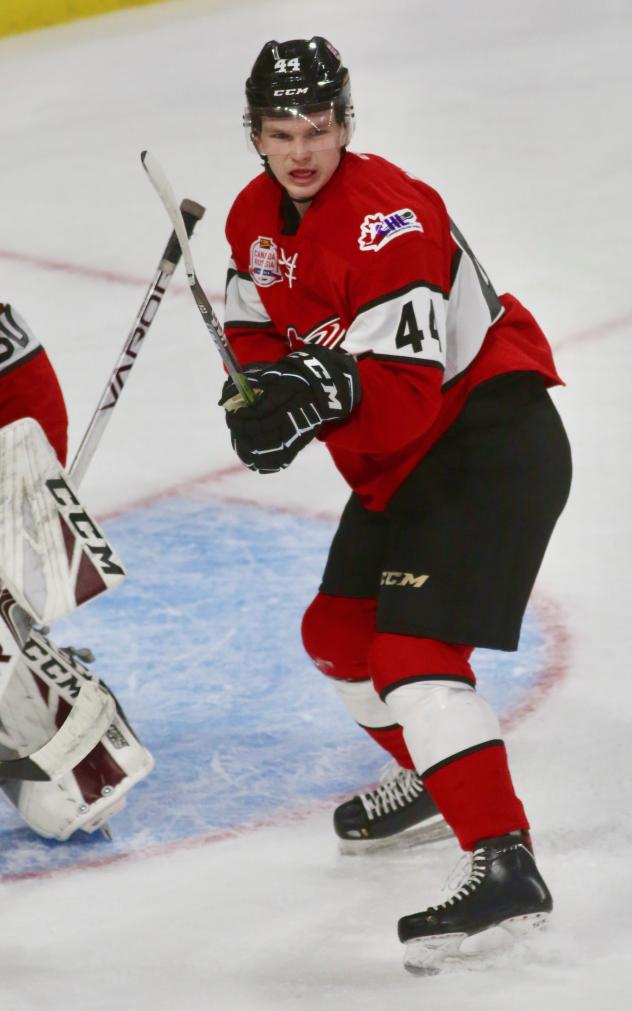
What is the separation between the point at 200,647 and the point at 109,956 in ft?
2.90

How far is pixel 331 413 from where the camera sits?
6.36ft

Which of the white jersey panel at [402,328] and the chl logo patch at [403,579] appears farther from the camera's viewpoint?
the chl logo patch at [403,579]

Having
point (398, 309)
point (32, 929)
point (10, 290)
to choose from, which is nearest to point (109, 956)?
point (32, 929)

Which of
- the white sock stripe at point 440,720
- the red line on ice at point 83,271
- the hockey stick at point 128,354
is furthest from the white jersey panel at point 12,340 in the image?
the red line on ice at point 83,271

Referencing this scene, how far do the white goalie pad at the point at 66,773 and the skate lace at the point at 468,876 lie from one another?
0.54 meters

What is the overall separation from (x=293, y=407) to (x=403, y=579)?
1.10 ft

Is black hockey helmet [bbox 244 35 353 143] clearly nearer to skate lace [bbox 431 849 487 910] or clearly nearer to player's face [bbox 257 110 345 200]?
player's face [bbox 257 110 345 200]

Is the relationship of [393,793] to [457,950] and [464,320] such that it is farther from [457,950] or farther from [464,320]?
[464,320]

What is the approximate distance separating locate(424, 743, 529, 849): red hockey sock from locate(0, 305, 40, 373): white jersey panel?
0.83m

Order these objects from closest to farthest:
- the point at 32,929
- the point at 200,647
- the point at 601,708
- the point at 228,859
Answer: the point at 32,929, the point at 228,859, the point at 601,708, the point at 200,647

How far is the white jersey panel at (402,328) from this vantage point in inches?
77.4

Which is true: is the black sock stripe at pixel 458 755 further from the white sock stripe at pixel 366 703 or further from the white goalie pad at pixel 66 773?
the white goalie pad at pixel 66 773

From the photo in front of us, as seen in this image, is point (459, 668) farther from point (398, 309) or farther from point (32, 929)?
point (32, 929)

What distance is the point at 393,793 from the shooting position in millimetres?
2455
